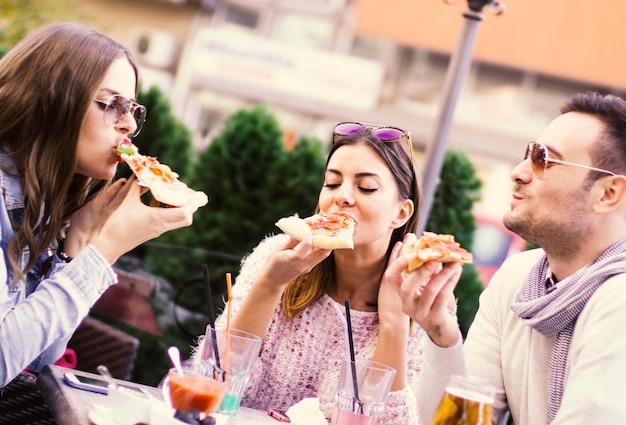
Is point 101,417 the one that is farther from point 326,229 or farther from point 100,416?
point 326,229

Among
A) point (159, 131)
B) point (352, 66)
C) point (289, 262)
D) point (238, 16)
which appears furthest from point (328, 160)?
point (238, 16)

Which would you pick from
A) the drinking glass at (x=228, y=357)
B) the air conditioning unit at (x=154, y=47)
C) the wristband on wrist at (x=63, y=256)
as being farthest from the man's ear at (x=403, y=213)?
the air conditioning unit at (x=154, y=47)

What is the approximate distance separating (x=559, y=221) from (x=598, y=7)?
Answer: 838cm

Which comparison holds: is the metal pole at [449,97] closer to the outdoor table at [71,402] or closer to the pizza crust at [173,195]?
the pizza crust at [173,195]

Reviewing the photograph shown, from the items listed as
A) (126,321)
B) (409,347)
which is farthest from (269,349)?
(126,321)

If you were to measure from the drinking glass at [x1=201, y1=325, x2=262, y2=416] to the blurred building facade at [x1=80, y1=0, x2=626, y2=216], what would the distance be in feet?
29.4

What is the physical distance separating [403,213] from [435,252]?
0.89 m

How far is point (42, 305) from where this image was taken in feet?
7.34

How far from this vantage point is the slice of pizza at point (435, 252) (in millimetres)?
2396

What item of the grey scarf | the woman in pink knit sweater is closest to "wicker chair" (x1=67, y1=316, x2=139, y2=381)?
the woman in pink knit sweater

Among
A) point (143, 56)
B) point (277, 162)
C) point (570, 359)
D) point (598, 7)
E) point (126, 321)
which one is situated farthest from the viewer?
point (143, 56)

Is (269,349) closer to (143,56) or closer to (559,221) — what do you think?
(559,221)

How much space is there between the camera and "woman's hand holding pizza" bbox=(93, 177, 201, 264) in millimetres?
2387

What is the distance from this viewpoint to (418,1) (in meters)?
10.8
